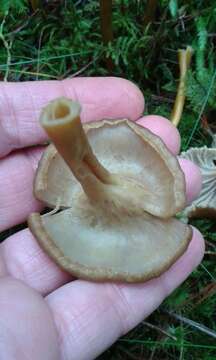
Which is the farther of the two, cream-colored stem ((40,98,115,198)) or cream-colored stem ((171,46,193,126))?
cream-colored stem ((171,46,193,126))

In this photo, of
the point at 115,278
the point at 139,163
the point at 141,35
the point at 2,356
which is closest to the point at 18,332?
the point at 2,356

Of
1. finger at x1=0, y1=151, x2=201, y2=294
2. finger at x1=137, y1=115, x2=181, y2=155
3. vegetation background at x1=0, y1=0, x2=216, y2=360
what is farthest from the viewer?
vegetation background at x1=0, y1=0, x2=216, y2=360

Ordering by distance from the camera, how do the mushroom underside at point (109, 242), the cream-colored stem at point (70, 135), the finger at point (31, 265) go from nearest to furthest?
the cream-colored stem at point (70, 135) → the mushroom underside at point (109, 242) → the finger at point (31, 265)

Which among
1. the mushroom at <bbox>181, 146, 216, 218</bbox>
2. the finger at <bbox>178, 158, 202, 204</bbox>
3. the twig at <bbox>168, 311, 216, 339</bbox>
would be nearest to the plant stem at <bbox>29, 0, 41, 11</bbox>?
the mushroom at <bbox>181, 146, 216, 218</bbox>

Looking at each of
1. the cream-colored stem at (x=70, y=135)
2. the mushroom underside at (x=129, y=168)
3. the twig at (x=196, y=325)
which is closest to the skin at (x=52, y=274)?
the mushroom underside at (x=129, y=168)

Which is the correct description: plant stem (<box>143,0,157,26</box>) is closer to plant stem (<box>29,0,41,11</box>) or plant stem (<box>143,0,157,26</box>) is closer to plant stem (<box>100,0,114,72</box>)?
plant stem (<box>100,0,114,72</box>)

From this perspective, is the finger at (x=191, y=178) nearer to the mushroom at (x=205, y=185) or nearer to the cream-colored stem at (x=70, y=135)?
the mushroom at (x=205, y=185)
